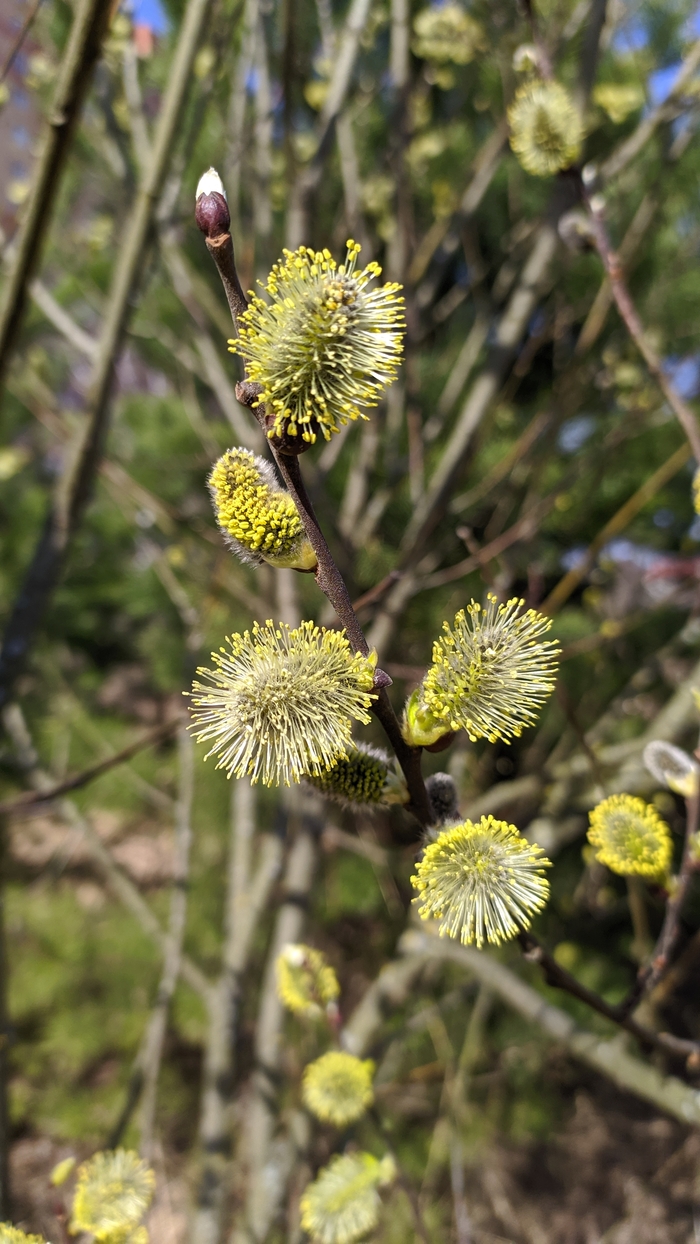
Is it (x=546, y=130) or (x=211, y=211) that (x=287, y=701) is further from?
(x=546, y=130)

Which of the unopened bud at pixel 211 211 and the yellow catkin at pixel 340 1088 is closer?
the unopened bud at pixel 211 211

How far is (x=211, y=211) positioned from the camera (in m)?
0.34

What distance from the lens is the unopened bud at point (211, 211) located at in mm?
339

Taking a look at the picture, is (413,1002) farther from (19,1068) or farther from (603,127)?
(603,127)

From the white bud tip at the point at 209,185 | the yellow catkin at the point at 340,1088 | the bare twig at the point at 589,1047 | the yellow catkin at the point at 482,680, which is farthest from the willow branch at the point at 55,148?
the bare twig at the point at 589,1047

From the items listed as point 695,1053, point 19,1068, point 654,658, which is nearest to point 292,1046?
point 19,1068

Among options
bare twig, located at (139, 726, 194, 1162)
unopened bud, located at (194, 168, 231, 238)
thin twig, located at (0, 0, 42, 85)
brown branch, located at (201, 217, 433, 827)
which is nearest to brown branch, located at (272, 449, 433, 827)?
brown branch, located at (201, 217, 433, 827)

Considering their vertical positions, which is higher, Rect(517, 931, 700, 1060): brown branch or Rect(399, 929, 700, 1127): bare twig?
Rect(517, 931, 700, 1060): brown branch

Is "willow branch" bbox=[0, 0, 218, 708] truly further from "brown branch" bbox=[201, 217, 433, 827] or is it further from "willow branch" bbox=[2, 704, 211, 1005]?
"brown branch" bbox=[201, 217, 433, 827]

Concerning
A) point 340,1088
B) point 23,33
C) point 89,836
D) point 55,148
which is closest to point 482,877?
point 340,1088

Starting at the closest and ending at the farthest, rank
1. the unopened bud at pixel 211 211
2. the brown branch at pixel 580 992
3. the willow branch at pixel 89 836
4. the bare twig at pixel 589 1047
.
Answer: the unopened bud at pixel 211 211, the brown branch at pixel 580 992, the bare twig at pixel 589 1047, the willow branch at pixel 89 836

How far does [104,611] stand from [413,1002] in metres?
2.56

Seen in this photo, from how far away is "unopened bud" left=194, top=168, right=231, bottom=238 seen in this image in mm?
339

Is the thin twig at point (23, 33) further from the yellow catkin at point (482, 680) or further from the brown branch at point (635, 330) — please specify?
the yellow catkin at point (482, 680)
